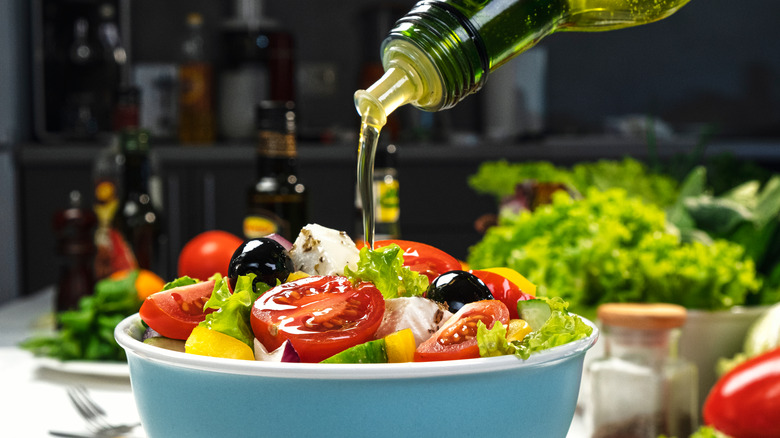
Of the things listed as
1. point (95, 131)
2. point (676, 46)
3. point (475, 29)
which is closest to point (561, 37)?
point (676, 46)

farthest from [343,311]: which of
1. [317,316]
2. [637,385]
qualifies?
[637,385]

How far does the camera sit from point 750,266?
39.1 inches

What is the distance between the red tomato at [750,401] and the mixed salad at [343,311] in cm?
37

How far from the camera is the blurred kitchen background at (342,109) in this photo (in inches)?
116

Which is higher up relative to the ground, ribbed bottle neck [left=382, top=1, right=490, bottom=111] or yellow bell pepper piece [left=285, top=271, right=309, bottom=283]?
ribbed bottle neck [left=382, top=1, right=490, bottom=111]

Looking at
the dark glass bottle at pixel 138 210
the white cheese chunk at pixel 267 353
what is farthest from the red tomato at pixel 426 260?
the dark glass bottle at pixel 138 210

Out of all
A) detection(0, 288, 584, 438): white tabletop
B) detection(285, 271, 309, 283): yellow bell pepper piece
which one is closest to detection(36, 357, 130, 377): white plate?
detection(0, 288, 584, 438): white tabletop

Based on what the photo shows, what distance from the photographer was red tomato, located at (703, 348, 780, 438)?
0.74 metres

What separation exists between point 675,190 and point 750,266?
605 mm

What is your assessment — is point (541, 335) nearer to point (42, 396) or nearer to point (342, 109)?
point (42, 396)

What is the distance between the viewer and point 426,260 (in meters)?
0.52

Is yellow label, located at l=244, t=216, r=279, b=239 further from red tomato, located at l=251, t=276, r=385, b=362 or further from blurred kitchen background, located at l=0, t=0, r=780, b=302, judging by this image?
blurred kitchen background, located at l=0, t=0, r=780, b=302

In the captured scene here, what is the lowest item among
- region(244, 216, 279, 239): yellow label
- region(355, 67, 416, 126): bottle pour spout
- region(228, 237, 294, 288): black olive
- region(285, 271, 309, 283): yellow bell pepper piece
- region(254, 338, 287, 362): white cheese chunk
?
region(244, 216, 279, 239): yellow label

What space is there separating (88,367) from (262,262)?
0.52 meters
